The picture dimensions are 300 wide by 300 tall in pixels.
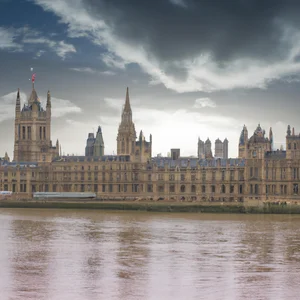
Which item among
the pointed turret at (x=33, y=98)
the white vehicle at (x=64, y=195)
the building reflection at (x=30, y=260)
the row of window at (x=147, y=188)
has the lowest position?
the building reflection at (x=30, y=260)

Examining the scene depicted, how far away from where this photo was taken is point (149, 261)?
48.3 meters

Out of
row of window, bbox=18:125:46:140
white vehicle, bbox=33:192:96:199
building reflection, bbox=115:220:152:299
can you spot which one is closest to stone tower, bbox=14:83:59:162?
row of window, bbox=18:125:46:140

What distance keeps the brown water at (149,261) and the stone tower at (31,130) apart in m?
90.2

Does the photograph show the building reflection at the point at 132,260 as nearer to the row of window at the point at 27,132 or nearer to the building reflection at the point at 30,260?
the building reflection at the point at 30,260

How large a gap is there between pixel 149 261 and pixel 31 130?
408ft

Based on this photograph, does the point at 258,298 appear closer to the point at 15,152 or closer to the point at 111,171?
the point at 111,171

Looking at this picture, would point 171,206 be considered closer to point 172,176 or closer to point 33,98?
point 172,176

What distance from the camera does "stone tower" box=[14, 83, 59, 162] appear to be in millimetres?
167250

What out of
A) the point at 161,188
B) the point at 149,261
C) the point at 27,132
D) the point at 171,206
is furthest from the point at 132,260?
the point at 27,132

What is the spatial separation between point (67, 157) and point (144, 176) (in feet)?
60.4

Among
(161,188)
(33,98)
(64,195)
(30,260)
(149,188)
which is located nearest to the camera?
(30,260)

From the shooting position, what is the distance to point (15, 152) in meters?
170

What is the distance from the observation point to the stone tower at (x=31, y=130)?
167 meters

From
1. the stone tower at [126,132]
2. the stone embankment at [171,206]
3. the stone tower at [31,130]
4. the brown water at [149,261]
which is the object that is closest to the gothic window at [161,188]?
the stone embankment at [171,206]
